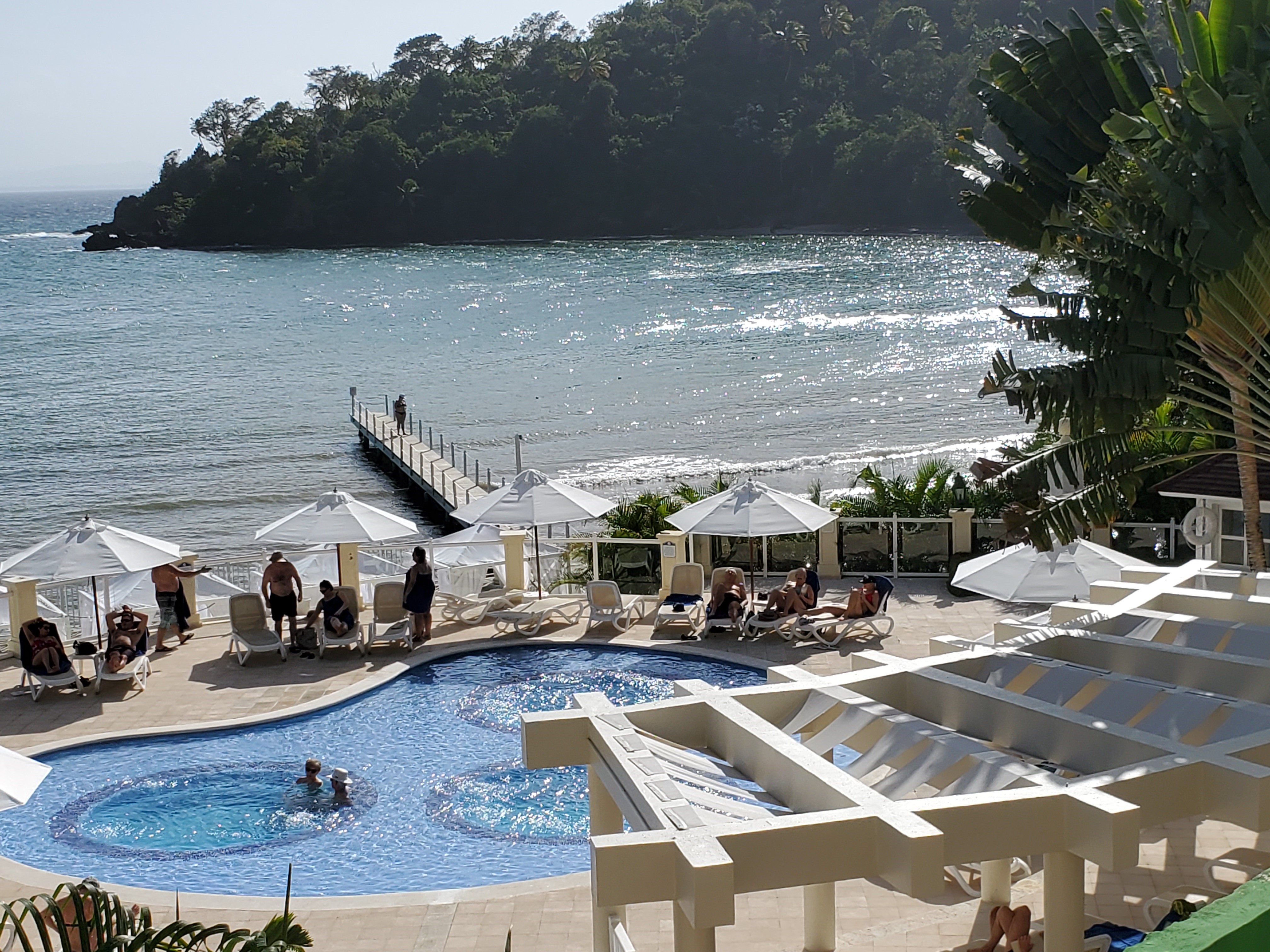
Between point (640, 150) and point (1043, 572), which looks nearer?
point (1043, 572)

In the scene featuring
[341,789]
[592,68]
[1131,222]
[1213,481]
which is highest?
[592,68]

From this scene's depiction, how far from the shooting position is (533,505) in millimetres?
17297

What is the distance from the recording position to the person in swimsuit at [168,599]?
55.0ft

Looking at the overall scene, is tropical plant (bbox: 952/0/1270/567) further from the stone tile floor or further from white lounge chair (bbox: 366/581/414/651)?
white lounge chair (bbox: 366/581/414/651)

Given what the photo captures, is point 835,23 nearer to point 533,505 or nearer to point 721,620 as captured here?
point 533,505

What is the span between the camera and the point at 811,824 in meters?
5.46

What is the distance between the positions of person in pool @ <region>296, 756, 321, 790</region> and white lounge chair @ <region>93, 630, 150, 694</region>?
360cm

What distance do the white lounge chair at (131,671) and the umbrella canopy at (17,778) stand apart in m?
7.24

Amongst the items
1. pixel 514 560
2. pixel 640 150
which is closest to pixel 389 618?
pixel 514 560

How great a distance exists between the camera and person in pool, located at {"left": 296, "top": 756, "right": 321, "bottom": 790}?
1202 centimetres

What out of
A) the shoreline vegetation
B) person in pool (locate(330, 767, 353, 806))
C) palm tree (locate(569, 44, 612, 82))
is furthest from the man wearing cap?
palm tree (locate(569, 44, 612, 82))

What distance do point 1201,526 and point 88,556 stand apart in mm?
12911

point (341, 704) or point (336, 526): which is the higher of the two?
point (336, 526)

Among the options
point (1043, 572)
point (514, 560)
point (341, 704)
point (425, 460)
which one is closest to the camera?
point (1043, 572)
